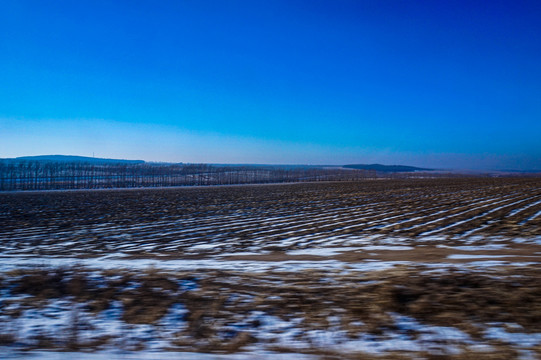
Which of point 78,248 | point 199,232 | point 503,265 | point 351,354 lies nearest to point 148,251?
point 78,248

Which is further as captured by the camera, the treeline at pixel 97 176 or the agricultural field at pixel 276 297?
the treeline at pixel 97 176

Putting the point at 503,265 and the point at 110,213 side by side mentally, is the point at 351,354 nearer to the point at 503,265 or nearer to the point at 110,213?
the point at 503,265

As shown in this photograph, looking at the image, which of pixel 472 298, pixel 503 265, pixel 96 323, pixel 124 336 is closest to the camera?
pixel 124 336

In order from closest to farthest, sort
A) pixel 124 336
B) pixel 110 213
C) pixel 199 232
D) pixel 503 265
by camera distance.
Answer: pixel 124 336 → pixel 503 265 → pixel 199 232 → pixel 110 213

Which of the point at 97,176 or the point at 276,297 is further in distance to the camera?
the point at 97,176

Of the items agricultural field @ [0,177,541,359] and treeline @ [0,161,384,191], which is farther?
treeline @ [0,161,384,191]

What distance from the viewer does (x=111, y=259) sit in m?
9.42

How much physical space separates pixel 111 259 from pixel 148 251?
1272mm

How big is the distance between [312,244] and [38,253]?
7.63 m

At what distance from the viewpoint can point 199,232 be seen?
547 inches

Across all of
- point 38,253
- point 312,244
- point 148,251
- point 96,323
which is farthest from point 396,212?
point 96,323

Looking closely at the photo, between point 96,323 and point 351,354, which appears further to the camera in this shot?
point 96,323

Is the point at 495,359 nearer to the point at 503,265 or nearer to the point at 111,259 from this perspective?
the point at 503,265

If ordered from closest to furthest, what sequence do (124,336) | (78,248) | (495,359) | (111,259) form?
(495,359) < (124,336) < (111,259) < (78,248)
